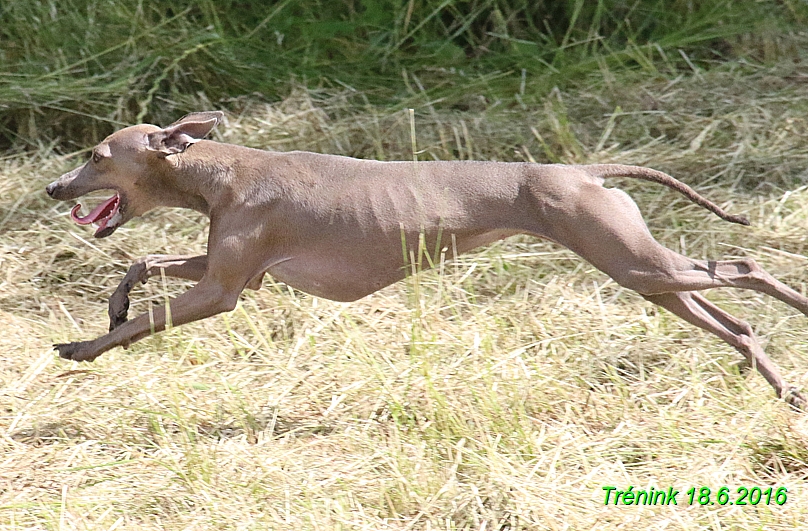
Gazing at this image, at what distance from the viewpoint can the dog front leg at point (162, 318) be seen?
14.4ft

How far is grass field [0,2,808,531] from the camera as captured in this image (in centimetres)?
386

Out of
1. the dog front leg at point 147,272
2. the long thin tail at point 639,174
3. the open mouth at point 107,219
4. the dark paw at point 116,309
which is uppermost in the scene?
the long thin tail at point 639,174

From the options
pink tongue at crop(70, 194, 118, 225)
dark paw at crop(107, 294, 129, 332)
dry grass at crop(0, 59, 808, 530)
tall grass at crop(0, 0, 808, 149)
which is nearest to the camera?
dry grass at crop(0, 59, 808, 530)

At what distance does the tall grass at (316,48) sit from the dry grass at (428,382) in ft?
2.11

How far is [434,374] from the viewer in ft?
15.3

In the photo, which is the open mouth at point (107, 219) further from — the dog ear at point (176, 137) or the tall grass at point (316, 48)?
the tall grass at point (316, 48)

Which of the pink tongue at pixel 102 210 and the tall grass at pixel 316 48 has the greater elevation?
the pink tongue at pixel 102 210

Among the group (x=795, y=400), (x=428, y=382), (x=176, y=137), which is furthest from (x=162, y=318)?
A: (x=795, y=400)

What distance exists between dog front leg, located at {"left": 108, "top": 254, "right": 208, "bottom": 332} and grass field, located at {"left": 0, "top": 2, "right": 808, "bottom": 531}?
85 mm

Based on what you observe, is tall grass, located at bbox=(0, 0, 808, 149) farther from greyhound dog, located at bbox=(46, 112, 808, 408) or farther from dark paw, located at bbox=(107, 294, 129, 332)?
dark paw, located at bbox=(107, 294, 129, 332)

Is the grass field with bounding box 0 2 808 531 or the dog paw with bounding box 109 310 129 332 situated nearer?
the grass field with bounding box 0 2 808 531

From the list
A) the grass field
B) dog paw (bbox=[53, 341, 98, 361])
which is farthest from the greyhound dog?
the grass field

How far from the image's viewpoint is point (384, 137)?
22.9 ft

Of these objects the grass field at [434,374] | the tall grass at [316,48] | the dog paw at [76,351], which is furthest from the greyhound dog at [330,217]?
the tall grass at [316,48]
